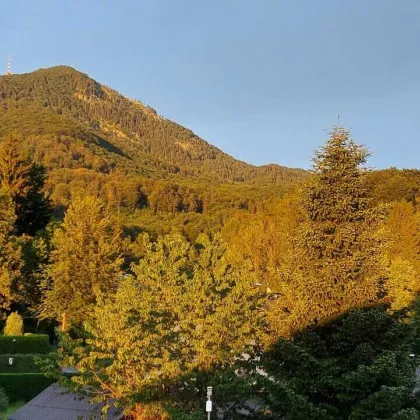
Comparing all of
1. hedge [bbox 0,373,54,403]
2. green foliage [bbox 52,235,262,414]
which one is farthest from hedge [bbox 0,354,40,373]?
green foliage [bbox 52,235,262,414]

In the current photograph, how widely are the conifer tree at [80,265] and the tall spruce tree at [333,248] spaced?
14.0 m

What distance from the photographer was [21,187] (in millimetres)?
34781

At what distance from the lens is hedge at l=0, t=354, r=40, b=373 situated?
2152cm

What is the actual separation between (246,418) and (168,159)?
7045 inches

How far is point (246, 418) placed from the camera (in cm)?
1294

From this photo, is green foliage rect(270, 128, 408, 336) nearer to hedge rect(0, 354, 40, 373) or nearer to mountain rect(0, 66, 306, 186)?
hedge rect(0, 354, 40, 373)

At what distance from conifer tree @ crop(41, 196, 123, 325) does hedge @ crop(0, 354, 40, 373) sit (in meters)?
3.33

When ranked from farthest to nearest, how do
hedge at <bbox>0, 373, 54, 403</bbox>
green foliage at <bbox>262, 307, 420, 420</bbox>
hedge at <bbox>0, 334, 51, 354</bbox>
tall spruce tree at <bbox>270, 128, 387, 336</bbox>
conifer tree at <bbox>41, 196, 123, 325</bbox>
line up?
conifer tree at <bbox>41, 196, 123, 325</bbox>, hedge at <bbox>0, 334, 51, 354</bbox>, hedge at <bbox>0, 373, 54, 403</bbox>, tall spruce tree at <bbox>270, 128, 387, 336</bbox>, green foliage at <bbox>262, 307, 420, 420</bbox>

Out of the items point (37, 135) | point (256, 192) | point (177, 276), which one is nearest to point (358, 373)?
point (177, 276)

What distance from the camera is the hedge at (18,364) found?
70.6 ft

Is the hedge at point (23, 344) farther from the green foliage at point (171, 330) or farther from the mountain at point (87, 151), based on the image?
the mountain at point (87, 151)

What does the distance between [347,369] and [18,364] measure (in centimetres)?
1573

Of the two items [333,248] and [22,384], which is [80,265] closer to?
[22,384]

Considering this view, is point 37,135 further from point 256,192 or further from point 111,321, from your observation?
point 111,321
